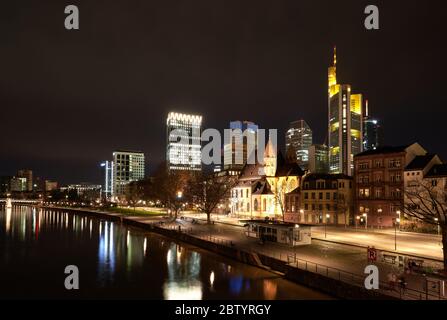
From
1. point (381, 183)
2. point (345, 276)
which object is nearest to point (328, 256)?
point (345, 276)

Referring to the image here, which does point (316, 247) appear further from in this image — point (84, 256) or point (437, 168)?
point (84, 256)

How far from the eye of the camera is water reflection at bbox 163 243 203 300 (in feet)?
123

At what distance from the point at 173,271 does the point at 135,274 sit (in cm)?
474

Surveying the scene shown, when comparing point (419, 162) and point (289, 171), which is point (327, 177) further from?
point (289, 171)

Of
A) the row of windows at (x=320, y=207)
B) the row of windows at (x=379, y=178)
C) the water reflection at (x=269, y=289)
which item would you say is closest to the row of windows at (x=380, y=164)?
the row of windows at (x=379, y=178)

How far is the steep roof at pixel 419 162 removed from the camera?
6919cm

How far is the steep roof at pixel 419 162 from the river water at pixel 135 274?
137ft

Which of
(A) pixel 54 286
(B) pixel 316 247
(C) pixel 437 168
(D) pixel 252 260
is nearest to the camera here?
(A) pixel 54 286

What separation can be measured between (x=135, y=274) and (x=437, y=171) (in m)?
54.1

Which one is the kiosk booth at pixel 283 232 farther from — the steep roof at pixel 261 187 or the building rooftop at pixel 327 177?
the steep roof at pixel 261 187

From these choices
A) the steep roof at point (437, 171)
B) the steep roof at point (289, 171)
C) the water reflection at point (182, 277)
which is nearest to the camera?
the water reflection at point (182, 277)
